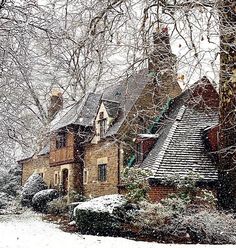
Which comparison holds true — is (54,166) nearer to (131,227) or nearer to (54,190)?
(54,190)

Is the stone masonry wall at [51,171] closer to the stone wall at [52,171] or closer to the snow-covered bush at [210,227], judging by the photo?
the stone wall at [52,171]

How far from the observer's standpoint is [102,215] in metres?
16.4

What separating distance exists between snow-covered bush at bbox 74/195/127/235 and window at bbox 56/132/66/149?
534 inches

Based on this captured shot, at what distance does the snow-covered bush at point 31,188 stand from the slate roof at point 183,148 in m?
12.5

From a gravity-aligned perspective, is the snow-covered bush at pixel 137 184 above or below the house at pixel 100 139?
below

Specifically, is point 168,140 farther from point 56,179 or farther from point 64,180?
point 56,179

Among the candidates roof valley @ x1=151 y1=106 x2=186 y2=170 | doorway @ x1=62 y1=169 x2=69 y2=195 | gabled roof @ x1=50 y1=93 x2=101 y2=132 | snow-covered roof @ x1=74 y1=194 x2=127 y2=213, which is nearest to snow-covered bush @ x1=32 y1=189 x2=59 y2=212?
doorway @ x1=62 y1=169 x2=69 y2=195

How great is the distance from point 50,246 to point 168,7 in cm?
560

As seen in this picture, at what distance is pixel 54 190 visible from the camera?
100.0 feet

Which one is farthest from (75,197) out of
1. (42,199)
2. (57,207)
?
(42,199)

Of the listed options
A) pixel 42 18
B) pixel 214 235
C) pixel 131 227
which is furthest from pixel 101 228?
pixel 42 18

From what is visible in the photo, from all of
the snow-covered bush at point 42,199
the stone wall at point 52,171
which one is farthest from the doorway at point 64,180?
the snow-covered bush at point 42,199

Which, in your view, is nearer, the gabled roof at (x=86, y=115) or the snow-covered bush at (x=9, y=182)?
the gabled roof at (x=86, y=115)

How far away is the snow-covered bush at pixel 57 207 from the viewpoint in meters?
27.1
